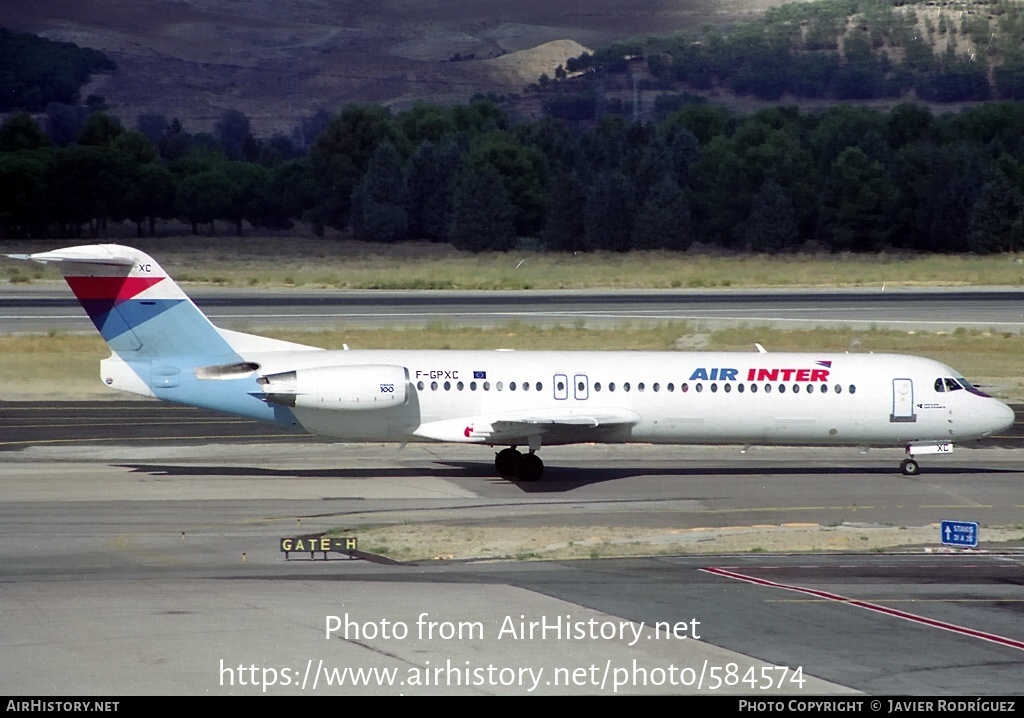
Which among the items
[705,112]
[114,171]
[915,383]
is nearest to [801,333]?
[915,383]

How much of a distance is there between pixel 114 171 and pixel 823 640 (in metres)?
117

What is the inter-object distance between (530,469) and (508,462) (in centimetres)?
72

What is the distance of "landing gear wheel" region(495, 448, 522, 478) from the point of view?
31.1 meters

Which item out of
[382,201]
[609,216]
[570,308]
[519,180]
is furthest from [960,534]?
[382,201]

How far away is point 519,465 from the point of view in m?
30.9

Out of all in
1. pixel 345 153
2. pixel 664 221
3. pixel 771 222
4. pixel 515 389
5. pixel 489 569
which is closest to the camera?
pixel 489 569

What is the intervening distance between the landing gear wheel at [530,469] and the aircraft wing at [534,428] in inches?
17.0

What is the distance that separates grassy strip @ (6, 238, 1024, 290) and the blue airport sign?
55502 mm

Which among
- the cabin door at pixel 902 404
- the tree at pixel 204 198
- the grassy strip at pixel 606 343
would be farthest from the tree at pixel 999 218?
the cabin door at pixel 902 404

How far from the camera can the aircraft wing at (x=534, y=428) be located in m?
30.2

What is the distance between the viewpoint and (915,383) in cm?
3216

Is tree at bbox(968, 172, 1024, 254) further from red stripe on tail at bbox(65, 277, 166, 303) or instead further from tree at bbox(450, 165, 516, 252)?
red stripe on tail at bbox(65, 277, 166, 303)

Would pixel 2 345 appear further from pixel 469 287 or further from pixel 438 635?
pixel 438 635

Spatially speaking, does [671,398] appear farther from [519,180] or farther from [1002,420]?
[519,180]
